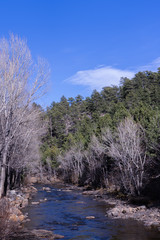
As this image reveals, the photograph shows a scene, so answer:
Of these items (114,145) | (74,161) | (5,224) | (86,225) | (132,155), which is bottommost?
(86,225)

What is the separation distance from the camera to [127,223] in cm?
1520

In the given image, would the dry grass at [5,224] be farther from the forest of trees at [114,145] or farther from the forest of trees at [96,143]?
the forest of trees at [114,145]

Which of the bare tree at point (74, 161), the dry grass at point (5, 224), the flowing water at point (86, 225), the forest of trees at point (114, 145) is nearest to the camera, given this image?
the dry grass at point (5, 224)

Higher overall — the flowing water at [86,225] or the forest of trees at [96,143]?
the forest of trees at [96,143]

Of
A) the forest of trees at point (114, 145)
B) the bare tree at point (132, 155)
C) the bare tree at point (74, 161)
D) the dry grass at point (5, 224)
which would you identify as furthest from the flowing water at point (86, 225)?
the bare tree at point (74, 161)

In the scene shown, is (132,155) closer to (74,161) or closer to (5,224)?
(5,224)

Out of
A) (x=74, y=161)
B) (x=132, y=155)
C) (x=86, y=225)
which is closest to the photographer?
(x=86, y=225)

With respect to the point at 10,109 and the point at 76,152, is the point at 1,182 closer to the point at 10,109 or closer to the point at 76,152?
the point at 10,109

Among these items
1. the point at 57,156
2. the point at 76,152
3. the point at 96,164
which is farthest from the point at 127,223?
the point at 57,156

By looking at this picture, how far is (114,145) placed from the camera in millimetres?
25734

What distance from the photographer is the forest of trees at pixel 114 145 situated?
72.1ft

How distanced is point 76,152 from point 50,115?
1037 inches

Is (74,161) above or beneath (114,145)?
Answer: beneath

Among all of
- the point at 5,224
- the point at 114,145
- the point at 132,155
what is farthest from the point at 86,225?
the point at 114,145
